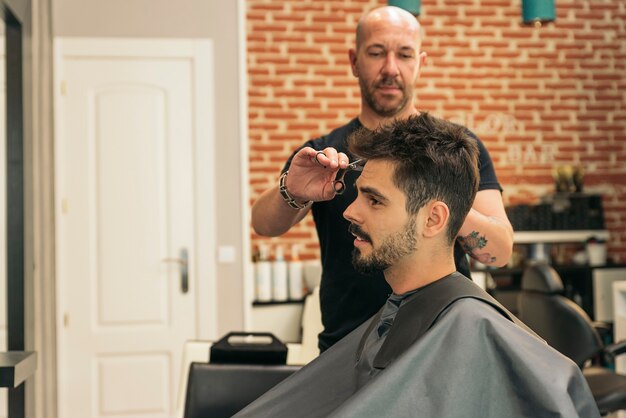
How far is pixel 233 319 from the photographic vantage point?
14.0ft

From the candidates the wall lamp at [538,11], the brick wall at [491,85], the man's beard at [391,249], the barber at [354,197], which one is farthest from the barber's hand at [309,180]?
the brick wall at [491,85]

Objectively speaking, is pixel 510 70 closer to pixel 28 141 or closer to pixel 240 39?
pixel 240 39

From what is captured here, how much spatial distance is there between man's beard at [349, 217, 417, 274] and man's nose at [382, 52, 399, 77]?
1.87 feet

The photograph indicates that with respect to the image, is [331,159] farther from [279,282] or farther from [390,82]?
[279,282]

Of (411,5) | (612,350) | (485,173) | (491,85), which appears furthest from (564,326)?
(491,85)

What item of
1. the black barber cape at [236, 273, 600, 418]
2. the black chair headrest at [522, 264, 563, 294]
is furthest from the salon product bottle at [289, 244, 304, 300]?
the black barber cape at [236, 273, 600, 418]

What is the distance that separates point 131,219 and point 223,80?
90 centimetres

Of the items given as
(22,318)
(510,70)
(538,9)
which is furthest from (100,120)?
(510,70)

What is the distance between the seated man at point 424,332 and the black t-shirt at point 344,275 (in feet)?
0.65

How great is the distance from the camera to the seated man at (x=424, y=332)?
1.24 m

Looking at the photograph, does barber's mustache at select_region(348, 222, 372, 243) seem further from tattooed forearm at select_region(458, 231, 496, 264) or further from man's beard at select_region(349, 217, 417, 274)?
tattooed forearm at select_region(458, 231, 496, 264)

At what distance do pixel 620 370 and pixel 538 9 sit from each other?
1913mm

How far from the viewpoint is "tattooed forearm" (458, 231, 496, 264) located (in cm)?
172

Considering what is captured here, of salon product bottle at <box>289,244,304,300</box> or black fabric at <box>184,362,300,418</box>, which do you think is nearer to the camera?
black fabric at <box>184,362,300,418</box>
